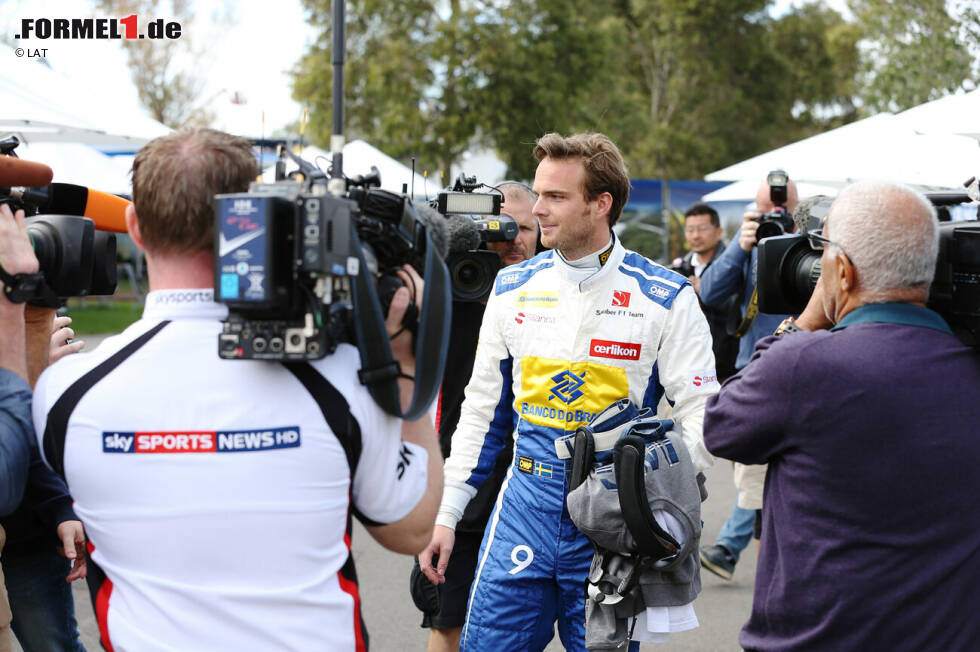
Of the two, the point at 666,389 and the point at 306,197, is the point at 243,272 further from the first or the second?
the point at 666,389

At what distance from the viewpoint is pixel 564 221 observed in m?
3.25

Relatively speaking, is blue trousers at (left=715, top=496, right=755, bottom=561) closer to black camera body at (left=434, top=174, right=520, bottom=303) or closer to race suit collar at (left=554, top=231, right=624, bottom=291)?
black camera body at (left=434, top=174, right=520, bottom=303)

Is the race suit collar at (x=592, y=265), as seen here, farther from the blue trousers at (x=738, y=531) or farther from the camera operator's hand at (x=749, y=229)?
the blue trousers at (x=738, y=531)

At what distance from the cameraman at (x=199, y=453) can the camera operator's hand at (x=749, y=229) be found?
4015 millimetres

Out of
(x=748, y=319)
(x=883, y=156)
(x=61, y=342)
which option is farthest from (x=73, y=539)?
(x=883, y=156)

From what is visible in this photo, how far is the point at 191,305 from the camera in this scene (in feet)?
5.97

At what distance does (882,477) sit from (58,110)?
6604 mm

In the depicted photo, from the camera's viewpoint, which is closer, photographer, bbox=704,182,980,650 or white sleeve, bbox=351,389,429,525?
white sleeve, bbox=351,389,429,525

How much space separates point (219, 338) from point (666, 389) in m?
1.73

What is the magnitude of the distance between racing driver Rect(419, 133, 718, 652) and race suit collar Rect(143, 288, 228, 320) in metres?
1.39

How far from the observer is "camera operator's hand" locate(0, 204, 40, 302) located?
1976mm

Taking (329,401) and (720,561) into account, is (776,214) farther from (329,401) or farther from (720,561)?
(329,401)

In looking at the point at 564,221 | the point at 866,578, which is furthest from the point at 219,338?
the point at 564,221

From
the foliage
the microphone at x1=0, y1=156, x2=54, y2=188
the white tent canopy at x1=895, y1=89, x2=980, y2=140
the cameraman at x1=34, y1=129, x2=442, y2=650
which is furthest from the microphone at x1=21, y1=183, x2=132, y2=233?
the foliage
